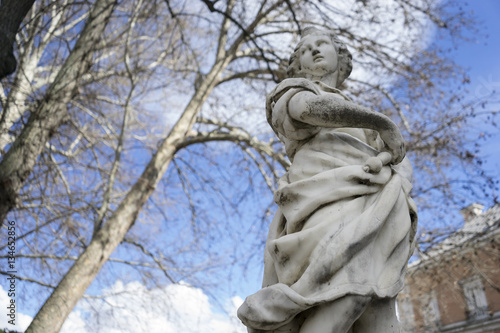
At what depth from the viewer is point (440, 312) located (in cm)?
2386

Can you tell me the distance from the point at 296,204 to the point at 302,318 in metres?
0.57

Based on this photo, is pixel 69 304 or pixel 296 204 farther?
pixel 69 304

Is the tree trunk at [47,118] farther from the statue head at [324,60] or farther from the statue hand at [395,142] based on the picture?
the statue hand at [395,142]

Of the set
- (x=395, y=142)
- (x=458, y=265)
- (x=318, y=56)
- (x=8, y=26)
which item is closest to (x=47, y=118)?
(x=8, y=26)

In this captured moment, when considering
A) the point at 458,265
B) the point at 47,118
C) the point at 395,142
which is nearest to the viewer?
the point at 395,142

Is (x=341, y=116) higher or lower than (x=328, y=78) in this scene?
lower

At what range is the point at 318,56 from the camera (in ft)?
10.1

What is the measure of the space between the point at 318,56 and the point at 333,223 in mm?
1297

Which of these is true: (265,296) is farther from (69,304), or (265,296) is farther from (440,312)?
(440,312)

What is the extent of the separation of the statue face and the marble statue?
162 millimetres

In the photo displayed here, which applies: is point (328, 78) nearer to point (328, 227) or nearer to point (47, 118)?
point (328, 227)

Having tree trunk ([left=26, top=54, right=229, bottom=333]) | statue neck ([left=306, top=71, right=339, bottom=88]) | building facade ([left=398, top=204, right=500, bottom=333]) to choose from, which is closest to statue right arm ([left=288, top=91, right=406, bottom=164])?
Result: statue neck ([left=306, top=71, right=339, bottom=88])

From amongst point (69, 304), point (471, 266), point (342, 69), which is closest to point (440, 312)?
point (471, 266)

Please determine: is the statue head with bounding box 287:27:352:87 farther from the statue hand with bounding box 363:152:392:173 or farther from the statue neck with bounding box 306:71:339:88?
the statue hand with bounding box 363:152:392:173
